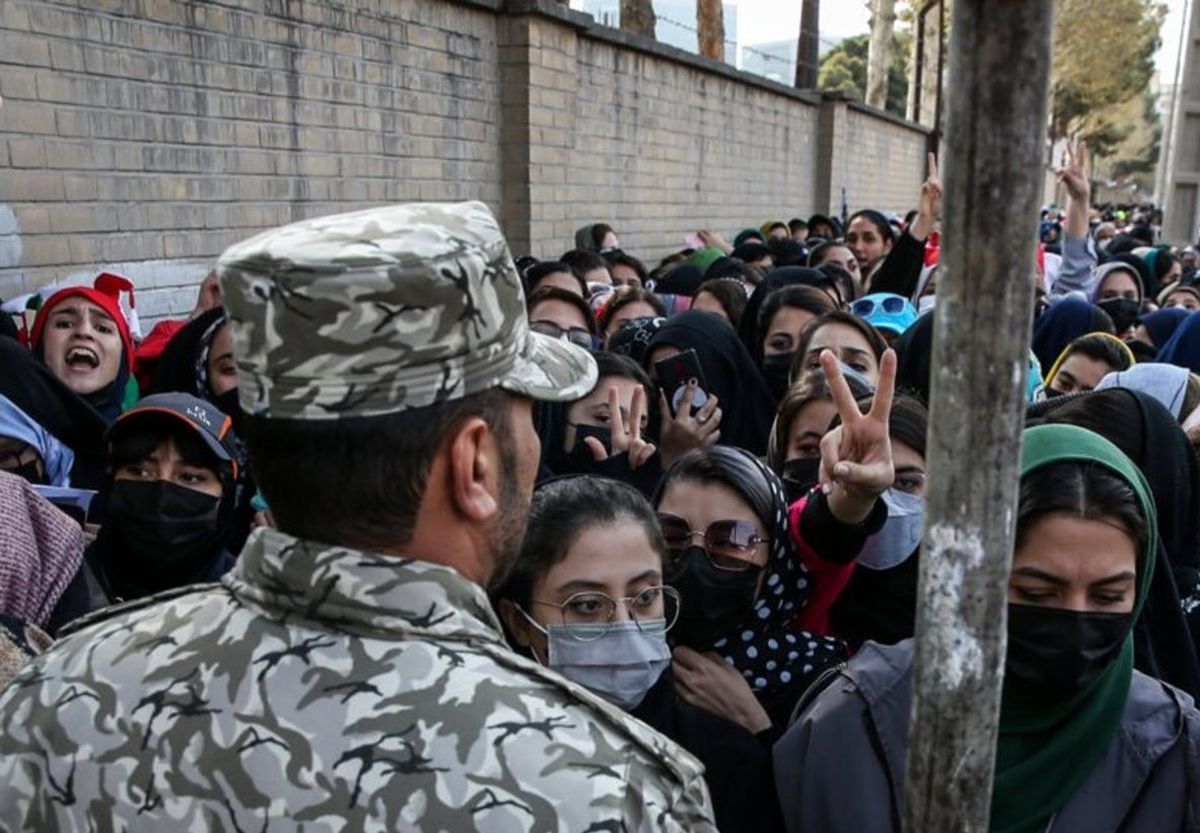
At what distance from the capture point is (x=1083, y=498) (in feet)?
5.86

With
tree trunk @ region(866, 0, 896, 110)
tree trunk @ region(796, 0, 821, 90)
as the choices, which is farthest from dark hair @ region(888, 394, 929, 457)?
tree trunk @ region(866, 0, 896, 110)

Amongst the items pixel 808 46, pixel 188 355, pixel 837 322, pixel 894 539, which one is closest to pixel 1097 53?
pixel 808 46

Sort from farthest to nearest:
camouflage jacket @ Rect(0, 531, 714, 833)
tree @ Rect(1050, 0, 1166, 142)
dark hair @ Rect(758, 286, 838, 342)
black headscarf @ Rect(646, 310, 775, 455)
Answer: tree @ Rect(1050, 0, 1166, 142) < dark hair @ Rect(758, 286, 838, 342) < black headscarf @ Rect(646, 310, 775, 455) < camouflage jacket @ Rect(0, 531, 714, 833)

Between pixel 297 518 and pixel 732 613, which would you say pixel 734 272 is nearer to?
pixel 732 613

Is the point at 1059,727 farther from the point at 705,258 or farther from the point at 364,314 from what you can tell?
the point at 705,258

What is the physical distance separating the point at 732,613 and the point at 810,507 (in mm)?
302

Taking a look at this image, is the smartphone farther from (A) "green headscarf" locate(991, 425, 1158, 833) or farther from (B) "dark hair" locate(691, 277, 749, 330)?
(A) "green headscarf" locate(991, 425, 1158, 833)

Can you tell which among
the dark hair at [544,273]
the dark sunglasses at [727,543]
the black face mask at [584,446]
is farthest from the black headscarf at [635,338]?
the dark sunglasses at [727,543]

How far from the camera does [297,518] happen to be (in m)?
1.07

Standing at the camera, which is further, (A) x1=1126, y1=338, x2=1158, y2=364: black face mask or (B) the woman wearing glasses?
(A) x1=1126, y1=338, x2=1158, y2=364: black face mask

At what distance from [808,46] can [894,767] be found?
1838cm

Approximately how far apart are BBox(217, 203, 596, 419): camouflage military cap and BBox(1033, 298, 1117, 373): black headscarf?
188 inches

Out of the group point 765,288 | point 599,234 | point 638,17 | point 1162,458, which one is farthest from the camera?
point 638,17

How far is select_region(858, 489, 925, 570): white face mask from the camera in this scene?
260 cm
